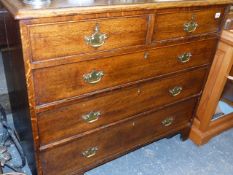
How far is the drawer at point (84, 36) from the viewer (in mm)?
886

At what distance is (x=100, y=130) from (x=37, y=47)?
1.87 ft

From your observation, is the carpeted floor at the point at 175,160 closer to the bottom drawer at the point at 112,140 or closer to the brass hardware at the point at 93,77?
the bottom drawer at the point at 112,140

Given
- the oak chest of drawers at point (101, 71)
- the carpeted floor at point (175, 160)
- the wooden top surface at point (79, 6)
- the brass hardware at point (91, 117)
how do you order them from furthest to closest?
the carpeted floor at point (175, 160) → the brass hardware at point (91, 117) → the oak chest of drawers at point (101, 71) → the wooden top surface at point (79, 6)

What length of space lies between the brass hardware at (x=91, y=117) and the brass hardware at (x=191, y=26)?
Result: 0.59m

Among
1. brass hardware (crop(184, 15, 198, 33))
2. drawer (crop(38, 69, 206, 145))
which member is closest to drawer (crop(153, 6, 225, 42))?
brass hardware (crop(184, 15, 198, 33))

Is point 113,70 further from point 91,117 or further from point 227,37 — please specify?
point 227,37

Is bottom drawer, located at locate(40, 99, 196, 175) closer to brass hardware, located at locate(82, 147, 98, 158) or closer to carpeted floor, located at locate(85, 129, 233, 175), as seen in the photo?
brass hardware, located at locate(82, 147, 98, 158)

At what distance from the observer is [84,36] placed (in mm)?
959

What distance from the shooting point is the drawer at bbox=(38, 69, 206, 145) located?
1108 millimetres

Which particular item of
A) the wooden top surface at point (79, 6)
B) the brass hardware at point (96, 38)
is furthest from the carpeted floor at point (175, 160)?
the wooden top surface at point (79, 6)

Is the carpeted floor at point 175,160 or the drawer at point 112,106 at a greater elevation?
the drawer at point 112,106

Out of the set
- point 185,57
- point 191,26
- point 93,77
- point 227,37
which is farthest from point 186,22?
point 93,77

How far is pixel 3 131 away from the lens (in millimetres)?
1705

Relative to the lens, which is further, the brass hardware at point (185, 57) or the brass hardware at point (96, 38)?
the brass hardware at point (185, 57)
